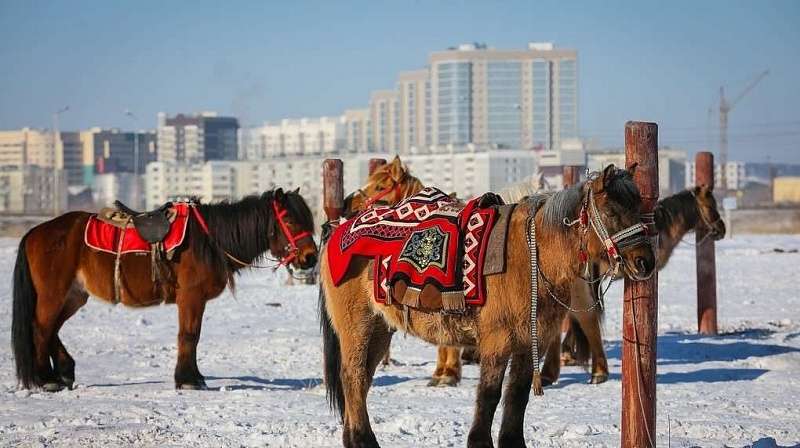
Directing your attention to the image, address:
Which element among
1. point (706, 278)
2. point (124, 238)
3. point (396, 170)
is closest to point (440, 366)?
point (396, 170)

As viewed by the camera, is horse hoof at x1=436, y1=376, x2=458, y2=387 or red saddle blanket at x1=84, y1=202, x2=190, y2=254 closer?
horse hoof at x1=436, y1=376, x2=458, y2=387

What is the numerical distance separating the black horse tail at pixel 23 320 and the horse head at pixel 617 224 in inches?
232

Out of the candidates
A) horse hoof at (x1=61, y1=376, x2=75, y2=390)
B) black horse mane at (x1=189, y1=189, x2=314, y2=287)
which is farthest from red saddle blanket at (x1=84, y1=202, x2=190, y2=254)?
horse hoof at (x1=61, y1=376, x2=75, y2=390)

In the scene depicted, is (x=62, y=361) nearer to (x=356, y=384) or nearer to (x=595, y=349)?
(x=356, y=384)

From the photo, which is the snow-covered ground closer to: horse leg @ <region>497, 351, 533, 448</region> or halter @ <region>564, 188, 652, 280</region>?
horse leg @ <region>497, 351, 533, 448</region>

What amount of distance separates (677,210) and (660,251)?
124cm

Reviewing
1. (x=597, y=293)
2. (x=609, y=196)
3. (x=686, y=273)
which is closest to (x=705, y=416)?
(x=597, y=293)

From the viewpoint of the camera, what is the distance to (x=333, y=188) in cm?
1191

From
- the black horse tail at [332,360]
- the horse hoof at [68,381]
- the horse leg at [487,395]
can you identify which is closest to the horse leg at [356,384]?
the black horse tail at [332,360]

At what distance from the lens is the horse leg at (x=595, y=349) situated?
34.6 ft

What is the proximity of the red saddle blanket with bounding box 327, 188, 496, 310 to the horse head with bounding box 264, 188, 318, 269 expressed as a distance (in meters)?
3.42

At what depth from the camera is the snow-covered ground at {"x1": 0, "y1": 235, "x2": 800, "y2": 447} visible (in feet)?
26.1

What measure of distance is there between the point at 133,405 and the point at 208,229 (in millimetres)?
2069

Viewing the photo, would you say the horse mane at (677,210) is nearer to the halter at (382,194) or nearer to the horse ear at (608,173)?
the halter at (382,194)
